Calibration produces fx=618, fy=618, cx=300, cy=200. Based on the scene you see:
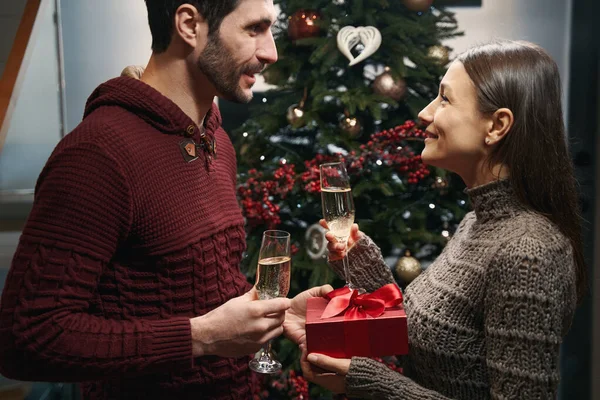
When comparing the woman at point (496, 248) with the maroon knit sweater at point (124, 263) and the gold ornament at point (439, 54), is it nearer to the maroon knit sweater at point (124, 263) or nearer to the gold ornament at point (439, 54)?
the maroon knit sweater at point (124, 263)

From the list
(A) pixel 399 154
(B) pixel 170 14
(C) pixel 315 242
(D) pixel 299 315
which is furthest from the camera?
(C) pixel 315 242

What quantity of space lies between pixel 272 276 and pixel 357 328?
9.6 inches

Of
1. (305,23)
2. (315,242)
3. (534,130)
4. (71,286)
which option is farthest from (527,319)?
(305,23)

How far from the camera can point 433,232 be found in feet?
9.94

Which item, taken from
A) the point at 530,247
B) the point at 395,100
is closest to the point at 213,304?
the point at 530,247

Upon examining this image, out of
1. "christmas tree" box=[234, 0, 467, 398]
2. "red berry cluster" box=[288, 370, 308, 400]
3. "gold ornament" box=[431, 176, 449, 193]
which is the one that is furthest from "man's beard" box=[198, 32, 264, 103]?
"red berry cluster" box=[288, 370, 308, 400]

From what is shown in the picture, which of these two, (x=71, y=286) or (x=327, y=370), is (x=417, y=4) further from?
(x=71, y=286)

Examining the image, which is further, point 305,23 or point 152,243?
point 305,23

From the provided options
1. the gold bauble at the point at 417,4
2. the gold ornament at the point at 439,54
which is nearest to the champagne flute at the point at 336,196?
the gold ornament at the point at 439,54

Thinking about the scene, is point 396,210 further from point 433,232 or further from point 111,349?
point 111,349

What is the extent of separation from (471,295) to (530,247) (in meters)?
0.20

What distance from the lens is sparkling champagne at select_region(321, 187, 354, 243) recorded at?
1.65 meters

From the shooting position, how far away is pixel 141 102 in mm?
1463

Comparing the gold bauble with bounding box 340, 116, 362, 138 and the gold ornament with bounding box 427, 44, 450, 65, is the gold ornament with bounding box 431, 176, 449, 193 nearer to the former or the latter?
the gold bauble with bounding box 340, 116, 362, 138
